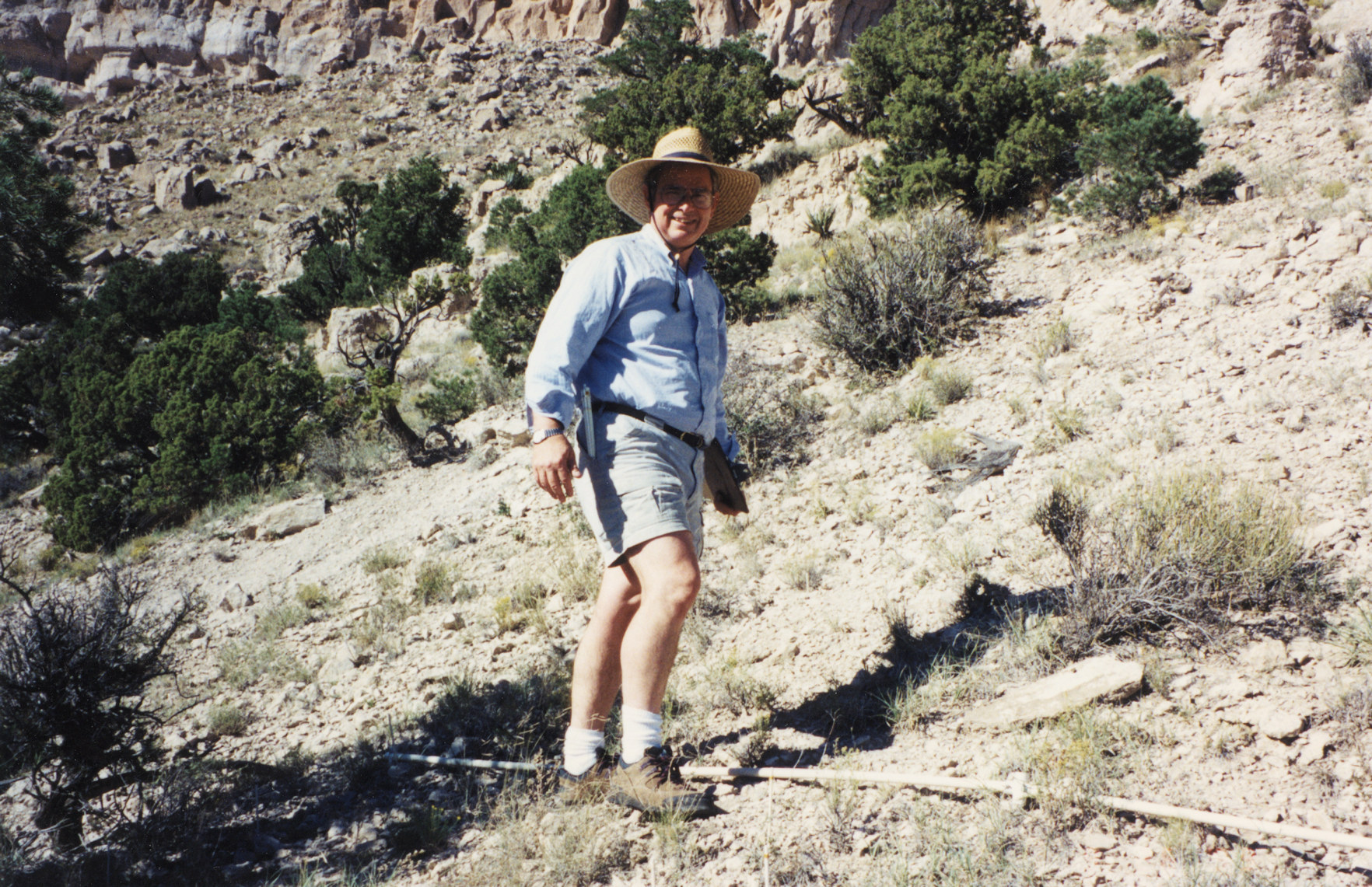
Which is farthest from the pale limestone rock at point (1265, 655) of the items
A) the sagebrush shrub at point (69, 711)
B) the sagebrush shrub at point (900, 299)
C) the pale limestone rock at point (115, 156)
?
the pale limestone rock at point (115, 156)

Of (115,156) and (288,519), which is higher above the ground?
(115,156)

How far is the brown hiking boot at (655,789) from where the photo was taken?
7.02 ft

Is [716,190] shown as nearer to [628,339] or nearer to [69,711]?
[628,339]

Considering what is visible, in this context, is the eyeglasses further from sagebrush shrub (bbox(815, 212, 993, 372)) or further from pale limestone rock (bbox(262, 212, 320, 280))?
pale limestone rock (bbox(262, 212, 320, 280))


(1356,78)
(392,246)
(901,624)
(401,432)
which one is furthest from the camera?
(392,246)

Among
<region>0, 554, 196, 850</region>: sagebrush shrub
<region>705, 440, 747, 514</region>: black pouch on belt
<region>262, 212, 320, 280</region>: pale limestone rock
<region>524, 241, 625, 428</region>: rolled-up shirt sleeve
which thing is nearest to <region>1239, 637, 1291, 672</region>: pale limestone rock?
<region>705, 440, 747, 514</region>: black pouch on belt

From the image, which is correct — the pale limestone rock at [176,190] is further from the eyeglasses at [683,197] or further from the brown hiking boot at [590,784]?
the brown hiking boot at [590,784]

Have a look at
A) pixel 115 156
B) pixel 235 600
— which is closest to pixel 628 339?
pixel 235 600

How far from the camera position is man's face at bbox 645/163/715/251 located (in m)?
2.37

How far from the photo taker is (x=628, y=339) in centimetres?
226

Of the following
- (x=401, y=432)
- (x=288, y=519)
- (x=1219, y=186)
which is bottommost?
(x=288, y=519)

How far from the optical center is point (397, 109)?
3591 centimetres

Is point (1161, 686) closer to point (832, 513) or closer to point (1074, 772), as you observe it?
point (1074, 772)

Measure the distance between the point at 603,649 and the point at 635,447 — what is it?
59cm
